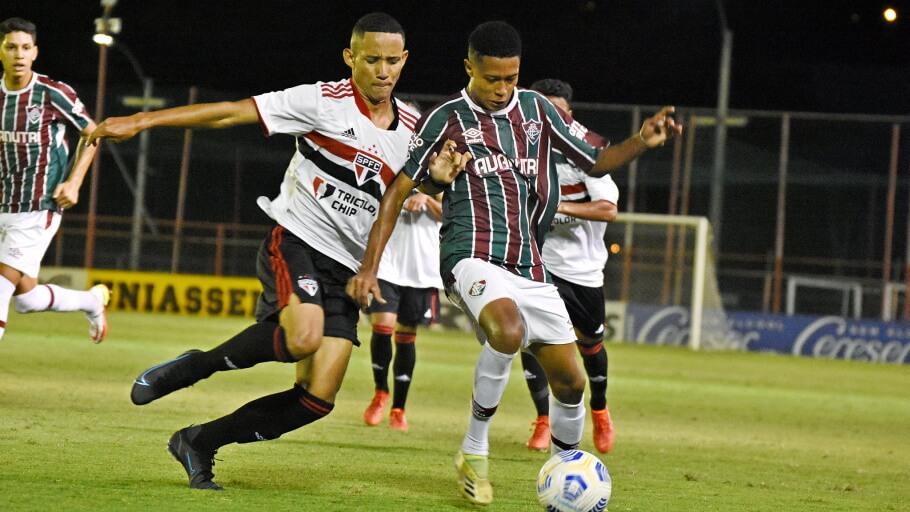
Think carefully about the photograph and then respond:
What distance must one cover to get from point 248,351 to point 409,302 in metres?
3.73

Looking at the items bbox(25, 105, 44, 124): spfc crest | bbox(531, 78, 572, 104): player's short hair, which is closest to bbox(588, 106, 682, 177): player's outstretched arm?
bbox(531, 78, 572, 104): player's short hair

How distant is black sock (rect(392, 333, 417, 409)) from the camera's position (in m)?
8.70

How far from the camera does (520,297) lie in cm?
571

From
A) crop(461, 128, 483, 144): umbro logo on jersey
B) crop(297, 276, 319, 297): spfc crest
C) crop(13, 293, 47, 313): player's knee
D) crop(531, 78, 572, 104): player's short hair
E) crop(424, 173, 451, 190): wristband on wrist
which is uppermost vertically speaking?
crop(531, 78, 572, 104): player's short hair

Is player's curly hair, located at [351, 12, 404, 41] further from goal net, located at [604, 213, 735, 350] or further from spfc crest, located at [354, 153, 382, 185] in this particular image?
goal net, located at [604, 213, 735, 350]

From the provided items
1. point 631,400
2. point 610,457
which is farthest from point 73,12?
point 610,457

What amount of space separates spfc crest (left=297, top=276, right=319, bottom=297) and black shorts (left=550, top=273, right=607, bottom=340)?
2.93 m

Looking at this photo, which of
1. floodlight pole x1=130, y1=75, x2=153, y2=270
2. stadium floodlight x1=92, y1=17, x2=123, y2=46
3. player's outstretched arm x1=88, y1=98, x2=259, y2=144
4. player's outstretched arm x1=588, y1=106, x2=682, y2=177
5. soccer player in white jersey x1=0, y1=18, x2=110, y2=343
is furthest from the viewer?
floodlight pole x1=130, y1=75, x2=153, y2=270

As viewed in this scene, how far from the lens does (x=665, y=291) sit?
23.6 meters

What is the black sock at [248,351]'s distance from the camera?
5524 mm

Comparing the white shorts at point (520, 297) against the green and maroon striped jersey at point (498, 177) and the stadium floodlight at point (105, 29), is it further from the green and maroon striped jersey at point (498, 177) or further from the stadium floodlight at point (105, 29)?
the stadium floodlight at point (105, 29)

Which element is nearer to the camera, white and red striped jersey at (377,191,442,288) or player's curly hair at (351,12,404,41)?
player's curly hair at (351,12,404,41)

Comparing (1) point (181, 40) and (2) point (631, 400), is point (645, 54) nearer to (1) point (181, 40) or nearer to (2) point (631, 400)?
(1) point (181, 40)

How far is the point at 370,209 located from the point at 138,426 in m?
2.50
